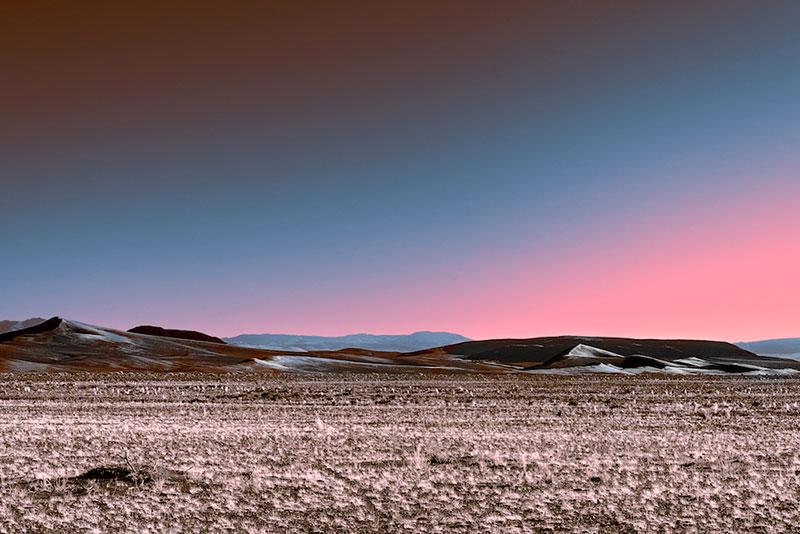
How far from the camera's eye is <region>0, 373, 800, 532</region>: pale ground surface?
10.6 metres

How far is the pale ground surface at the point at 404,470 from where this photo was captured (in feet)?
34.8

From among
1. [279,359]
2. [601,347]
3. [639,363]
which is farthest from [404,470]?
[601,347]

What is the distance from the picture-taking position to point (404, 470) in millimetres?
14359

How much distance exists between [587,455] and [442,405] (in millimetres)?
15417

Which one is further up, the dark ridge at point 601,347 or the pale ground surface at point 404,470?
the dark ridge at point 601,347

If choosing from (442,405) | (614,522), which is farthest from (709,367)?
(614,522)

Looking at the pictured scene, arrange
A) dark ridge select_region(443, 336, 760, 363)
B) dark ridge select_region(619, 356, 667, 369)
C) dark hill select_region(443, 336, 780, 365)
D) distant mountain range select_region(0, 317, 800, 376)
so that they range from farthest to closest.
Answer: dark ridge select_region(443, 336, 760, 363) < dark hill select_region(443, 336, 780, 365) < dark ridge select_region(619, 356, 667, 369) < distant mountain range select_region(0, 317, 800, 376)

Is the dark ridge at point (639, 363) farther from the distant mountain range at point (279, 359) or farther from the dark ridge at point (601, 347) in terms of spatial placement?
the dark ridge at point (601, 347)

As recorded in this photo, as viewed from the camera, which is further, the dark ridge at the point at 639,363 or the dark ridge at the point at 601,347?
the dark ridge at the point at 601,347

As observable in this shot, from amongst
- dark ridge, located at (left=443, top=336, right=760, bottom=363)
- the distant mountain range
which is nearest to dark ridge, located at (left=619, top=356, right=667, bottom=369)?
the distant mountain range

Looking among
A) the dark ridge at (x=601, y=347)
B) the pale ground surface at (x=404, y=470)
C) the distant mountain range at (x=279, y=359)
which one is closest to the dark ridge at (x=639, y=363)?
the distant mountain range at (x=279, y=359)

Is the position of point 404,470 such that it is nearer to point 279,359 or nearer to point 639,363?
point 279,359

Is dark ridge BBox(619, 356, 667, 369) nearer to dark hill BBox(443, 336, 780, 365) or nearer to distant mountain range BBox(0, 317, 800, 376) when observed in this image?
distant mountain range BBox(0, 317, 800, 376)

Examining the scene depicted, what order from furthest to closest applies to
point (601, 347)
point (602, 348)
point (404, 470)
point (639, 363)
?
point (601, 347) → point (602, 348) → point (639, 363) → point (404, 470)
